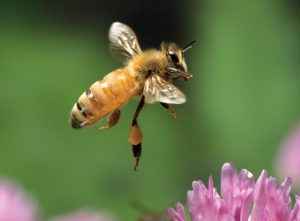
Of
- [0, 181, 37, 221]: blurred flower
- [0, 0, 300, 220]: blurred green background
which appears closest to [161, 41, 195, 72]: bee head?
[0, 181, 37, 221]: blurred flower


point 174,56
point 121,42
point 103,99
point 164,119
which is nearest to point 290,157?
point 164,119

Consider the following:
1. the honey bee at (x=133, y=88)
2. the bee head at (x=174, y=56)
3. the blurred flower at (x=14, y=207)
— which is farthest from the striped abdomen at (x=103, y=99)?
the blurred flower at (x=14, y=207)

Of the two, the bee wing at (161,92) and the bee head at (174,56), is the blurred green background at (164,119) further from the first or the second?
the bee wing at (161,92)

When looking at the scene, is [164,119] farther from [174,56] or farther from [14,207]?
[174,56]

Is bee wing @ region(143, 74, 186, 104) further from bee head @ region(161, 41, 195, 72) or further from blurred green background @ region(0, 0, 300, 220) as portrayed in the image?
blurred green background @ region(0, 0, 300, 220)

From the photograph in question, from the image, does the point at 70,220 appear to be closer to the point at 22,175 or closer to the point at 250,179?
the point at 250,179
